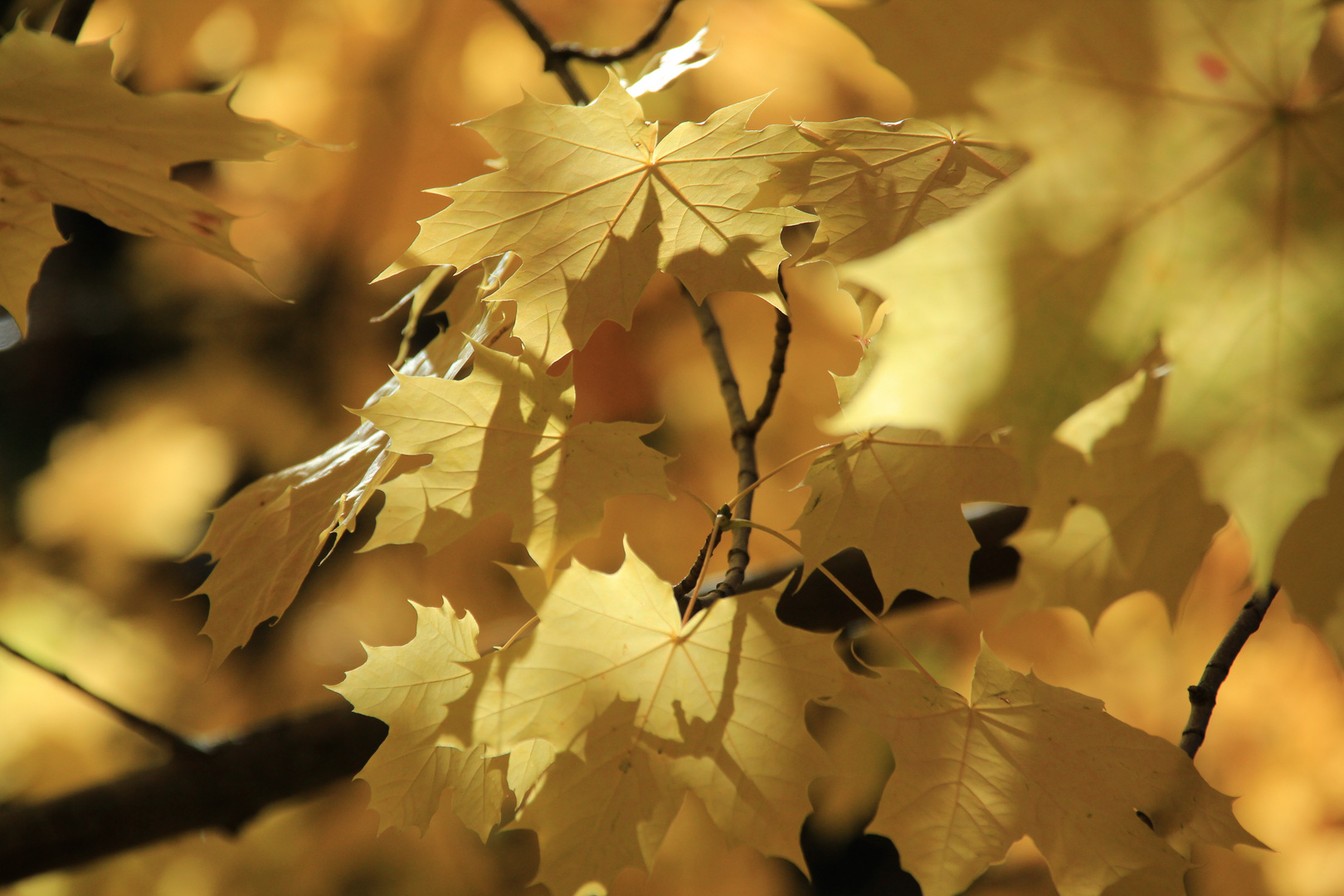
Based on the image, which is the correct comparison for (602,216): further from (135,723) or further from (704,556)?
(135,723)

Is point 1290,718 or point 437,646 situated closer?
point 437,646

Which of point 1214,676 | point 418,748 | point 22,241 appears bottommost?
point 418,748

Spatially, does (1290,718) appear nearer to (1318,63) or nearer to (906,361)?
(1318,63)

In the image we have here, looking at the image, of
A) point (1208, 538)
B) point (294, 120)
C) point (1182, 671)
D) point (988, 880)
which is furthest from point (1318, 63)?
point (988, 880)

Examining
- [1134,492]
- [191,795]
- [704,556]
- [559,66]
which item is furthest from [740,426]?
[191,795]

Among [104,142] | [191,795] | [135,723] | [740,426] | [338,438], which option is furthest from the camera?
[338,438]

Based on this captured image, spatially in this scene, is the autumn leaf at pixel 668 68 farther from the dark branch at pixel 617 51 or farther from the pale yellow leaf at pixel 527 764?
the pale yellow leaf at pixel 527 764
